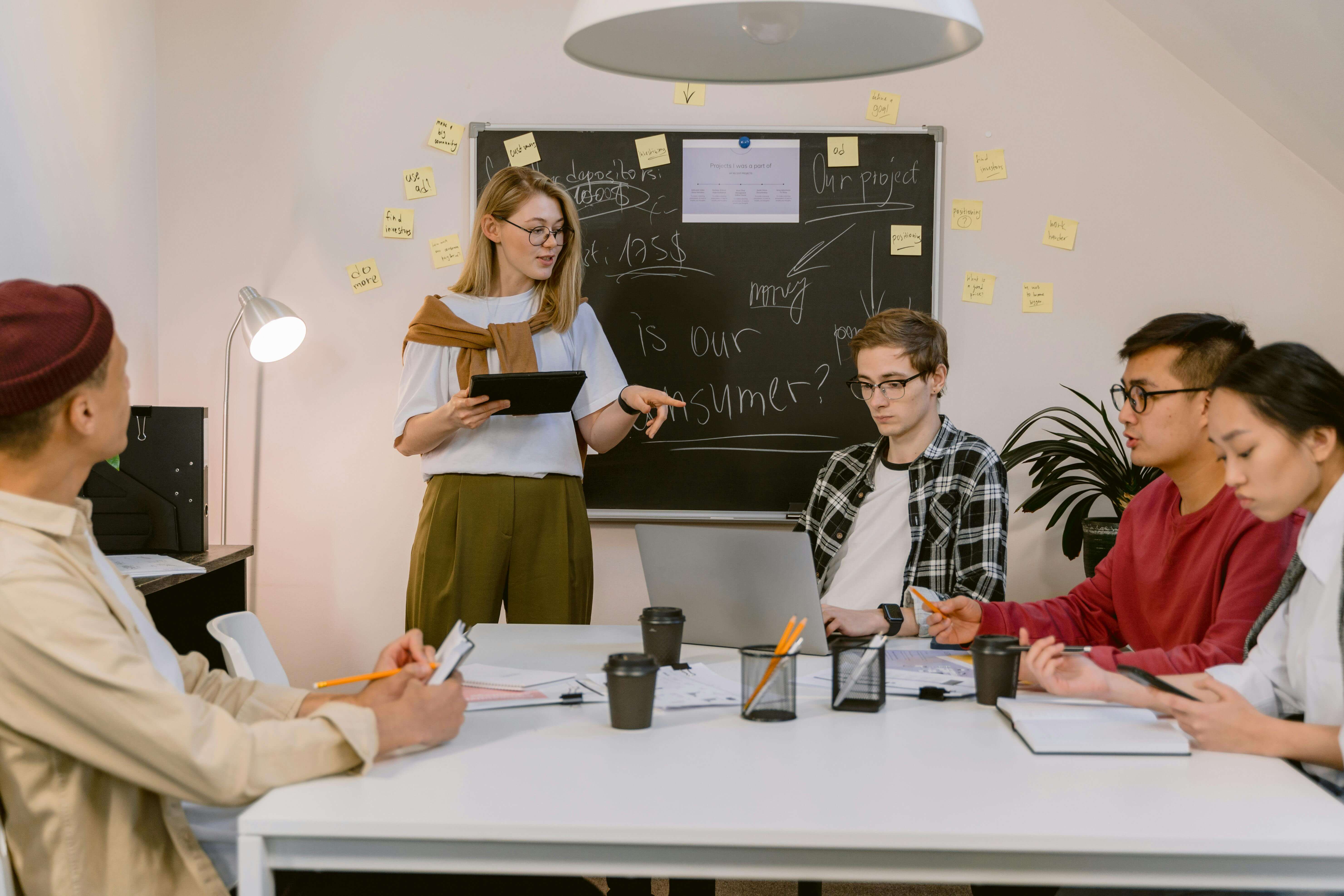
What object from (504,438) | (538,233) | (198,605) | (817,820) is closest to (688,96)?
(538,233)

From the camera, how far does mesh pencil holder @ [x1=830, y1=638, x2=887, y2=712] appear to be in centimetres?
141

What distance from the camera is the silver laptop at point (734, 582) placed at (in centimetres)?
163

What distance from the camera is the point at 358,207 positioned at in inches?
126

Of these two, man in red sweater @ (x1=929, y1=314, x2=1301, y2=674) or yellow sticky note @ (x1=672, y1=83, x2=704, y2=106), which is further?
yellow sticky note @ (x1=672, y1=83, x2=704, y2=106)

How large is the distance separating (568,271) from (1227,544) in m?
1.67

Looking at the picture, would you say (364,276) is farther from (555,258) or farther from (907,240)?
(907,240)

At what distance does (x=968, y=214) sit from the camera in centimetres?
315

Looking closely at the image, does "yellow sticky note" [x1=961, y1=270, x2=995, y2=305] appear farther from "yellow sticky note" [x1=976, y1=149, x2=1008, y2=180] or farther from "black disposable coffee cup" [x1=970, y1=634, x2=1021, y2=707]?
"black disposable coffee cup" [x1=970, y1=634, x2=1021, y2=707]

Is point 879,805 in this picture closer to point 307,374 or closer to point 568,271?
point 568,271

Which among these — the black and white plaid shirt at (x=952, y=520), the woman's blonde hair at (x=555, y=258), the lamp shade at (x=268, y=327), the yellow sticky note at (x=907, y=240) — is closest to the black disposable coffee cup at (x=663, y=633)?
the black and white plaid shirt at (x=952, y=520)

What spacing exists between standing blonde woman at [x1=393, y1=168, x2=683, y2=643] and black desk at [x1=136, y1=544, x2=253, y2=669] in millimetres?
500

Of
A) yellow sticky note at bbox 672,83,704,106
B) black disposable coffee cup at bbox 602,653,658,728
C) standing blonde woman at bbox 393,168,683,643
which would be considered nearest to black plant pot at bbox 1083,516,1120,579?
standing blonde woman at bbox 393,168,683,643

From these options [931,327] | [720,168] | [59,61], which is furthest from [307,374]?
[931,327]

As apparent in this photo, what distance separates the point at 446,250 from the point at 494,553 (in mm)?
1098
